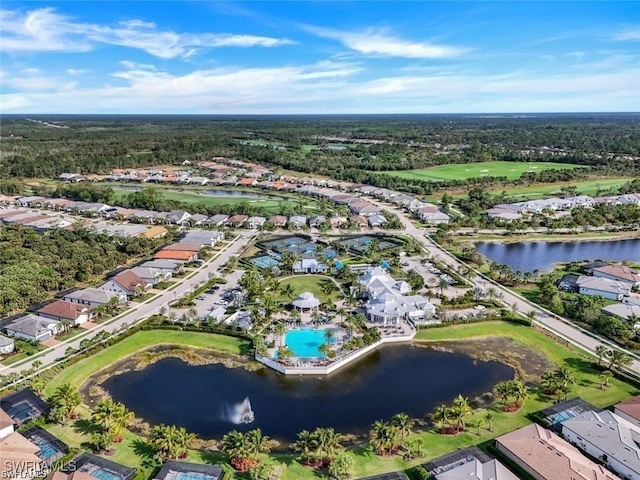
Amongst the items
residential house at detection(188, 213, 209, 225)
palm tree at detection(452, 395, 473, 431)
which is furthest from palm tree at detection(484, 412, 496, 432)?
residential house at detection(188, 213, 209, 225)

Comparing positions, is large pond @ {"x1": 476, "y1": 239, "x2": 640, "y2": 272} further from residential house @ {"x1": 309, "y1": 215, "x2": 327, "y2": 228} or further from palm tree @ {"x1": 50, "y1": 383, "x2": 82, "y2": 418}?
palm tree @ {"x1": 50, "y1": 383, "x2": 82, "y2": 418}

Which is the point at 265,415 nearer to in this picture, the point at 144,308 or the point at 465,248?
the point at 144,308

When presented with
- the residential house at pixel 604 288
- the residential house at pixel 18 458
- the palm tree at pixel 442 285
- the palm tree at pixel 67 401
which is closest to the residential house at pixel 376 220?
the palm tree at pixel 442 285

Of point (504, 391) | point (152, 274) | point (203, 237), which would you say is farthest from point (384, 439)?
point (203, 237)

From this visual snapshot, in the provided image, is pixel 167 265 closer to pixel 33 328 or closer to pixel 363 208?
pixel 33 328

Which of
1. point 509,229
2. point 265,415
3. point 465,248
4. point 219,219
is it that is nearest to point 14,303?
point 265,415
